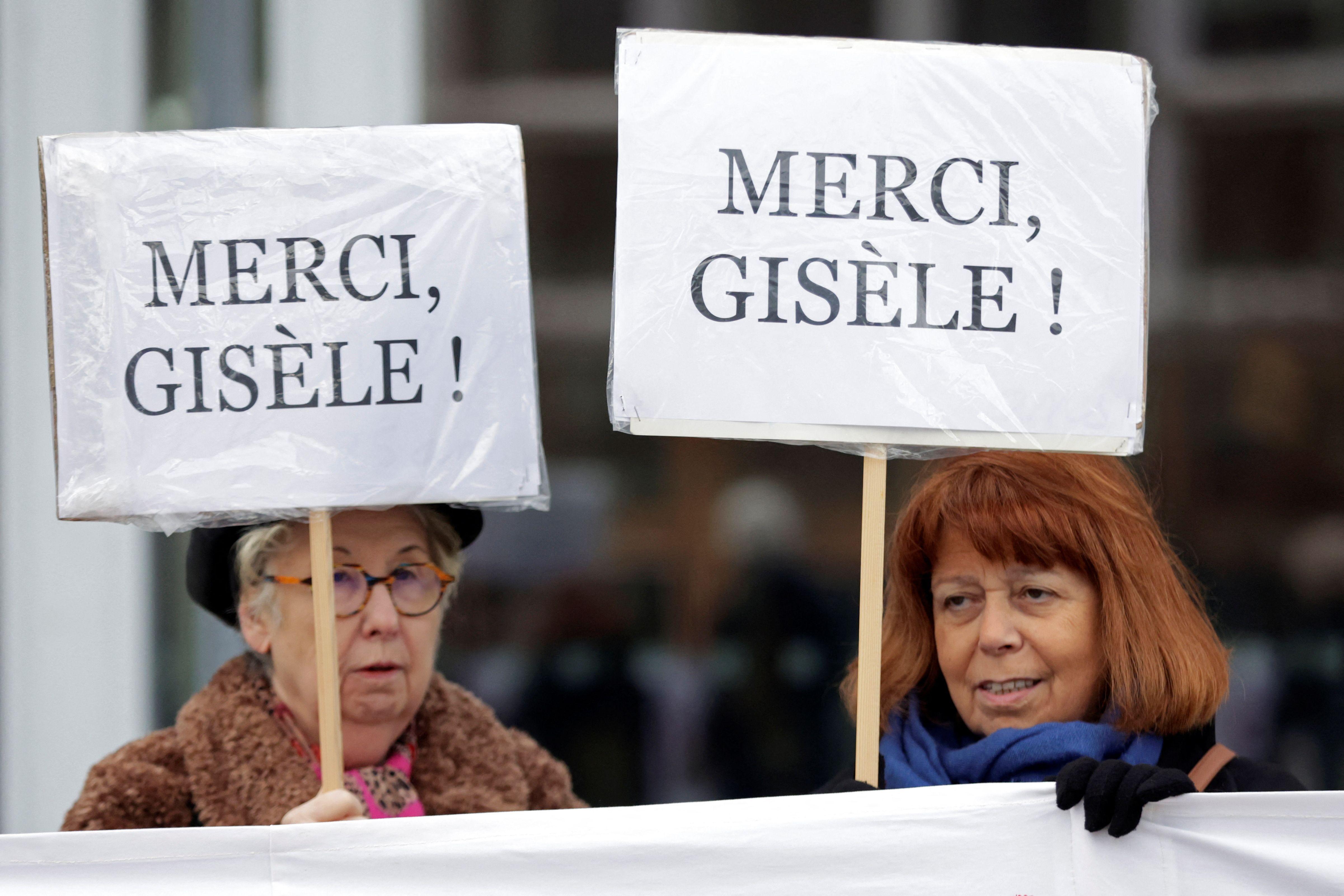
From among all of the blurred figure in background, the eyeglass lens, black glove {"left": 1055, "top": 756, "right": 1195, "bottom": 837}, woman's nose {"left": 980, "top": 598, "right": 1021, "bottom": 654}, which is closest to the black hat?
the eyeglass lens

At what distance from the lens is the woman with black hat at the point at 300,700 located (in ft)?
6.48

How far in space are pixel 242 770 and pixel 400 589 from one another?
0.34 metres

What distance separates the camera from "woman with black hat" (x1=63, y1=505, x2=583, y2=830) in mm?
1976

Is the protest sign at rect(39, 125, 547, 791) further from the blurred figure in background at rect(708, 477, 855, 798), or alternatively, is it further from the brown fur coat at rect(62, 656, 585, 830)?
the blurred figure in background at rect(708, 477, 855, 798)

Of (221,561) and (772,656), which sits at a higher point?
(221,561)

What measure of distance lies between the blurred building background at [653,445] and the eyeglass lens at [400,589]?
1618 millimetres

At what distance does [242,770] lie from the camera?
199 cm

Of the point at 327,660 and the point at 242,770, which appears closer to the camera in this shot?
the point at 327,660

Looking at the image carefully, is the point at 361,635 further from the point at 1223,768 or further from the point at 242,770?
the point at 1223,768

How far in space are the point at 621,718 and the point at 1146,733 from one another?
7.30ft

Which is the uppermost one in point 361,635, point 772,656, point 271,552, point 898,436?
point 898,436

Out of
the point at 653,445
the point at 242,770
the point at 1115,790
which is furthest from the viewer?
the point at 653,445

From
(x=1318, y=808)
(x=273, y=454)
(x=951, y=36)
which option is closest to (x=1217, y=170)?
(x=951, y=36)

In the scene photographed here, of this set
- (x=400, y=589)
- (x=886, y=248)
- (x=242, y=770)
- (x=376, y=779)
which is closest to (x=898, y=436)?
(x=886, y=248)
